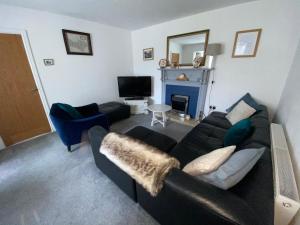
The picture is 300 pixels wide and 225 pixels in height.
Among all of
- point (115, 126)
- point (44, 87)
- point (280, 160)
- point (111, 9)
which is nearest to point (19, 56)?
point (44, 87)

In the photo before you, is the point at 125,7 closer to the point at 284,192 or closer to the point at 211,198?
the point at 211,198

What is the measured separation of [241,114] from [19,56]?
4.05m

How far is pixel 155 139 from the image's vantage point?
1.79 meters

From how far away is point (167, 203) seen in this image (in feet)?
3.00

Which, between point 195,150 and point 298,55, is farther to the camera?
point 298,55

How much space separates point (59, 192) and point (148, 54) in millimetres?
3651

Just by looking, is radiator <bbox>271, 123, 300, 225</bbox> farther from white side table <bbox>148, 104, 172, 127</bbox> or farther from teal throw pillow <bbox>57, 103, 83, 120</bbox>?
teal throw pillow <bbox>57, 103, 83, 120</bbox>

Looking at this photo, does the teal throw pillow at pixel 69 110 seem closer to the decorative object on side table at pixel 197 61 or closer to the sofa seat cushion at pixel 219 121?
the sofa seat cushion at pixel 219 121

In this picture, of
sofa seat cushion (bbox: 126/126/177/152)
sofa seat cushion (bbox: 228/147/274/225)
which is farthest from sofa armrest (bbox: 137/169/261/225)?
sofa seat cushion (bbox: 126/126/177/152)

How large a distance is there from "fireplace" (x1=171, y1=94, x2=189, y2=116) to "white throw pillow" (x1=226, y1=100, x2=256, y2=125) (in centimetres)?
116

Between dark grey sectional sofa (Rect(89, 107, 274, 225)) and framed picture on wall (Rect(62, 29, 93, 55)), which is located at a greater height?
framed picture on wall (Rect(62, 29, 93, 55))

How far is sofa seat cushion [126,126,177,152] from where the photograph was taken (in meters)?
1.66

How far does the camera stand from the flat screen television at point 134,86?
3666mm

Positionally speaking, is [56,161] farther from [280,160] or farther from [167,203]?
[280,160]
